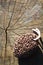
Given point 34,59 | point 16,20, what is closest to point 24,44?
point 34,59

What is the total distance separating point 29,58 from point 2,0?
97 cm

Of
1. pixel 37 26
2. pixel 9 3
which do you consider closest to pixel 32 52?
pixel 37 26

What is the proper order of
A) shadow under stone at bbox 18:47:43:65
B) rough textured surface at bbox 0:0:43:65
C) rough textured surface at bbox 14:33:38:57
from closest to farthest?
1. rough textured surface at bbox 14:33:38:57
2. shadow under stone at bbox 18:47:43:65
3. rough textured surface at bbox 0:0:43:65

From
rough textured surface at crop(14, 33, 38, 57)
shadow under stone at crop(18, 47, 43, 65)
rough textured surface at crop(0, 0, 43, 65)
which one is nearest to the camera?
rough textured surface at crop(14, 33, 38, 57)

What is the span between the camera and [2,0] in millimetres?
5898

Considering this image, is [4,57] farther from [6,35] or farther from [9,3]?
[9,3]

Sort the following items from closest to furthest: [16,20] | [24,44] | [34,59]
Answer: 1. [24,44]
2. [34,59]
3. [16,20]

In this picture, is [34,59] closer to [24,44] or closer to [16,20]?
[24,44]

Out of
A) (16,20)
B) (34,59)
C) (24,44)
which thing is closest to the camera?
(24,44)

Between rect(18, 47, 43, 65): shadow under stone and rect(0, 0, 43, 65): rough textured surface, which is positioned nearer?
rect(18, 47, 43, 65): shadow under stone

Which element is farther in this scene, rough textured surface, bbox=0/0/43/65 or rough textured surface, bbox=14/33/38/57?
rough textured surface, bbox=0/0/43/65

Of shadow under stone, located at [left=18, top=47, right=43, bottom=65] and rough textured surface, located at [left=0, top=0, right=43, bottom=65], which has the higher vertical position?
rough textured surface, located at [left=0, top=0, right=43, bottom=65]

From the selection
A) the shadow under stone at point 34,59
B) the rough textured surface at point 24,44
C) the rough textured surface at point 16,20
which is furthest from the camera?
the rough textured surface at point 16,20

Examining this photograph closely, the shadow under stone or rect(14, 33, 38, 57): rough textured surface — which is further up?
rect(14, 33, 38, 57): rough textured surface
